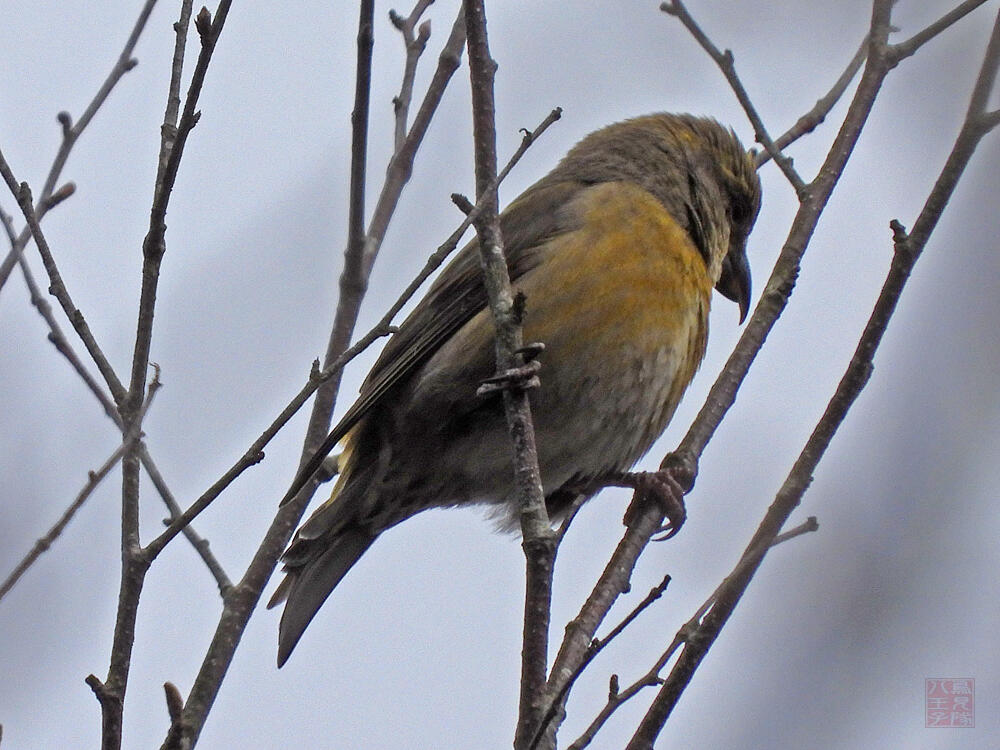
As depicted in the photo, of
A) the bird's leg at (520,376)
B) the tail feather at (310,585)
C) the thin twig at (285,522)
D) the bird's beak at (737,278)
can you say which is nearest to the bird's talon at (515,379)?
the bird's leg at (520,376)

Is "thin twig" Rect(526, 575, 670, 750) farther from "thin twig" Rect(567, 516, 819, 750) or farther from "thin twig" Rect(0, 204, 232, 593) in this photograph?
"thin twig" Rect(0, 204, 232, 593)

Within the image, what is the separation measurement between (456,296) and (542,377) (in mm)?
510

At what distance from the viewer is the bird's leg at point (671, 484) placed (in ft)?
12.5

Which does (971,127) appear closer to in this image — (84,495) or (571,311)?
(571,311)

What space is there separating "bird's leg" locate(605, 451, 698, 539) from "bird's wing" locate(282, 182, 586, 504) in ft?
2.88

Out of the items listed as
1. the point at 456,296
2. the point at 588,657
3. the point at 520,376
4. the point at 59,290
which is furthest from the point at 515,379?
the point at 456,296

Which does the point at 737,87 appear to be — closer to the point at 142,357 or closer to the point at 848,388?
the point at 848,388

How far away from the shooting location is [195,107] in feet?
9.06

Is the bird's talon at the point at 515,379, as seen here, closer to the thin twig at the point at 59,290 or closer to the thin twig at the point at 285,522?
the thin twig at the point at 285,522

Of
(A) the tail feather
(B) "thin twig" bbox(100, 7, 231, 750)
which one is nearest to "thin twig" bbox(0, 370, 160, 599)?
(B) "thin twig" bbox(100, 7, 231, 750)

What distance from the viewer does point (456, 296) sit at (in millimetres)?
4441

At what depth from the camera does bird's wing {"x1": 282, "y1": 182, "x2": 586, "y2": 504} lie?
4.26m

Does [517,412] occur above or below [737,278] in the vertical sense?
below

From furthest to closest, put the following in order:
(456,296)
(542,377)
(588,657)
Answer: (456,296) → (542,377) → (588,657)
